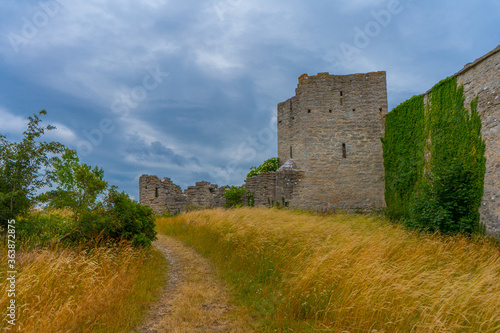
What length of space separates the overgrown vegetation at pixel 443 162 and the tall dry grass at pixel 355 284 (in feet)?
7.72

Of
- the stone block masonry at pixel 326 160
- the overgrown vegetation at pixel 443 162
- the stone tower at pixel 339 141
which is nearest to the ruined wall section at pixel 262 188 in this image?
the stone block masonry at pixel 326 160

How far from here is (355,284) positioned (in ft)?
14.5

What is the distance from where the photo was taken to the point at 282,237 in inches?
294

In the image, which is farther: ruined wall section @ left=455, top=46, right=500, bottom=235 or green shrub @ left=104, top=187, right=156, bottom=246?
ruined wall section @ left=455, top=46, right=500, bottom=235

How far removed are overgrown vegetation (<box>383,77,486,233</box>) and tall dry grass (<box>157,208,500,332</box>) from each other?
2352mm

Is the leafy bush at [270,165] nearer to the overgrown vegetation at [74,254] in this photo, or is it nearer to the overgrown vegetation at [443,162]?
the overgrown vegetation at [443,162]

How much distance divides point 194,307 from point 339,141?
15639 mm

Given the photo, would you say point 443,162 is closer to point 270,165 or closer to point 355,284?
point 355,284

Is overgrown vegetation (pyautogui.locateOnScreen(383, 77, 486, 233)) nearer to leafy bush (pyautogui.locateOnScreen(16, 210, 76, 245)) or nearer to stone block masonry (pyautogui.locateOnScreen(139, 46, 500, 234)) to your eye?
stone block masonry (pyautogui.locateOnScreen(139, 46, 500, 234))

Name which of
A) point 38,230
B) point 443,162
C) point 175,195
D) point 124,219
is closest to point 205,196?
point 175,195

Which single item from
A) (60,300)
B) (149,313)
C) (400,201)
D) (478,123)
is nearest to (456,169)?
(478,123)

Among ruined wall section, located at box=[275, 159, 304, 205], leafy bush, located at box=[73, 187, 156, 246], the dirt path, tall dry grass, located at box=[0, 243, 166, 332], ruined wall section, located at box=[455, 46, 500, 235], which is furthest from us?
ruined wall section, located at box=[275, 159, 304, 205]

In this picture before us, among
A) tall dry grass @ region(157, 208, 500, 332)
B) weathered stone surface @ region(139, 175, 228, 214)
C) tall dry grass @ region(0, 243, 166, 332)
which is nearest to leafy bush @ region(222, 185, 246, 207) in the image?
weathered stone surface @ region(139, 175, 228, 214)

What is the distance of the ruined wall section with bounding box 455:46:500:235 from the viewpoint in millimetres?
8945
